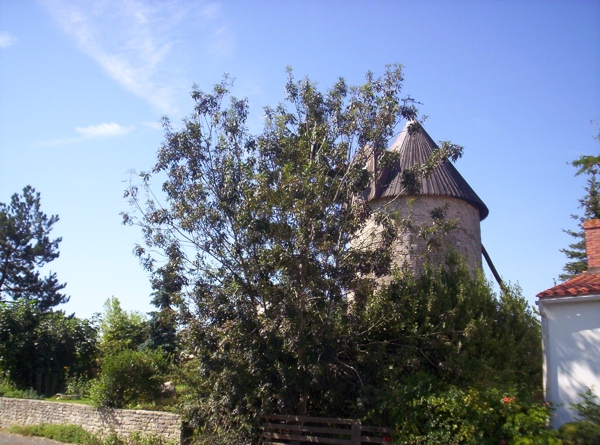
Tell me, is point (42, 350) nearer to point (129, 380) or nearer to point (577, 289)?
point (129, 380)

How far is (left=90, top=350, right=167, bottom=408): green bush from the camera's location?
16.9 meters

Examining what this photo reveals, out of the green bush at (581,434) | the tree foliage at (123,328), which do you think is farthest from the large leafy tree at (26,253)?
the green bush at (581,434)

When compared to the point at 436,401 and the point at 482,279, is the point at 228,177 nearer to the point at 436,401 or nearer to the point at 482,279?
the point at 436,401

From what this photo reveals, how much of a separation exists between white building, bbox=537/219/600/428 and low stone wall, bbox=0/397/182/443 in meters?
8.61

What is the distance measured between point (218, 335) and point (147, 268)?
2.42m

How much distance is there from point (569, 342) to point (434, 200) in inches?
342

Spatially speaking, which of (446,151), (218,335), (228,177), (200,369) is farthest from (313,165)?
(200,369)

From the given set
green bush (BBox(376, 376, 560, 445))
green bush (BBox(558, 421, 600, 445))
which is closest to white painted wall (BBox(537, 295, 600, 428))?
green bush (BBox(376, 376, 560, 445))

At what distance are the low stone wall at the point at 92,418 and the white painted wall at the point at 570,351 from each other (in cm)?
862

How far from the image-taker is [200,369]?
1288 centimetres

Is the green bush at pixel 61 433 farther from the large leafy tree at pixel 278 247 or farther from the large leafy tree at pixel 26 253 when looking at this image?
the large leafy tree at pixel 26 253

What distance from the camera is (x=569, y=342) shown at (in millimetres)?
11734

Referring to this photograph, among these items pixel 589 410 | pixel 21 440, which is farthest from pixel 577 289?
pixel 21 440

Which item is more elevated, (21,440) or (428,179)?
(428,179)
